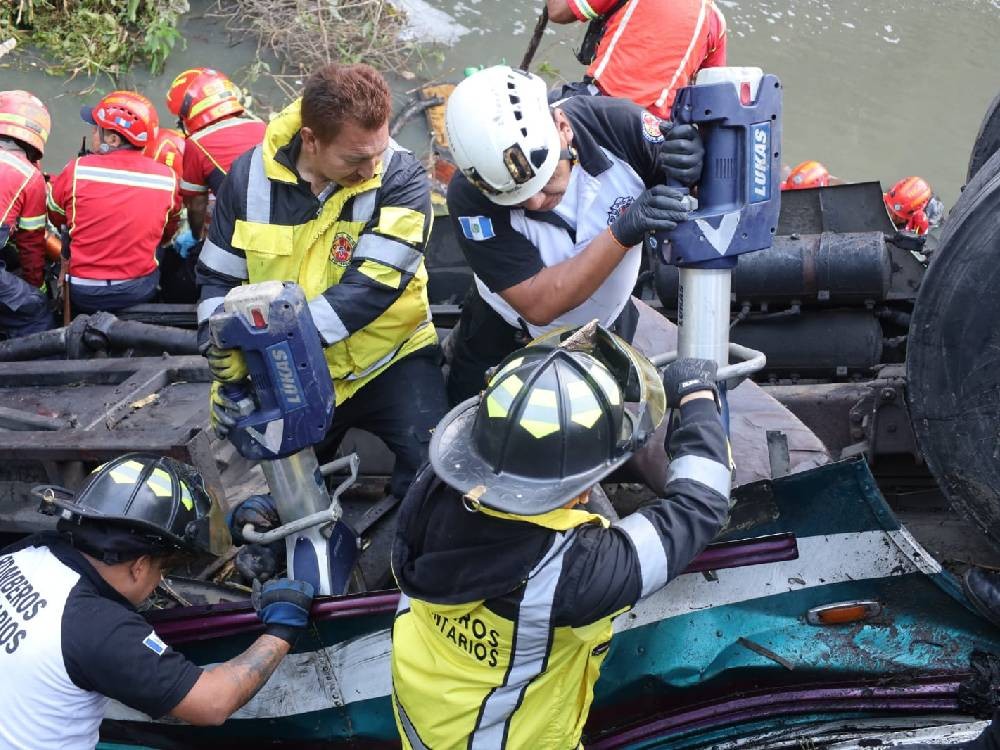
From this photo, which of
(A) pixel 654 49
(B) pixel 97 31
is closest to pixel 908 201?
(A) pixel 654 49

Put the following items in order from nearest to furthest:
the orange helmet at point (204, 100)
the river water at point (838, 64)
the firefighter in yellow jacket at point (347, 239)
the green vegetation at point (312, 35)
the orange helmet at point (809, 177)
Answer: the firefighter in yellow jacket at point (347, 239) < the orange helmet at point (204, 100) < the orange helmet at point (809, 177) < the green vegetation at point (312, 35) < the river water at point (838, 64)

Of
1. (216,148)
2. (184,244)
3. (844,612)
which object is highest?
(844,612)

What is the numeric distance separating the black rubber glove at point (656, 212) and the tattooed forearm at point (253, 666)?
132 centimetres

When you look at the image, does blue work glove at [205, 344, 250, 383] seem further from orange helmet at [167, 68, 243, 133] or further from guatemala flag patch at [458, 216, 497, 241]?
orange helmet at [167, 68, 243, 133]

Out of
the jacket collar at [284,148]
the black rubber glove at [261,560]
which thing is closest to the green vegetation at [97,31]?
the jacket collar at [284,148]

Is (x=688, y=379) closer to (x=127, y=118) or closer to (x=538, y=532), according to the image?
(x=538, y=532)

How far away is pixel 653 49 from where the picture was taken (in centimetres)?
433

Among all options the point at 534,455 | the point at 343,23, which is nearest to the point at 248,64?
the point at 343,23

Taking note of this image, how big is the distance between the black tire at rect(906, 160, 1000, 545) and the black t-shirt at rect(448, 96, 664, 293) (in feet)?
2.79

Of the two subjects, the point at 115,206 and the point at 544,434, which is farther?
the point at 115,206

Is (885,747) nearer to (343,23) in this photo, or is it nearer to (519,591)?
(519,591)

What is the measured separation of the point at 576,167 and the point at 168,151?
394cm

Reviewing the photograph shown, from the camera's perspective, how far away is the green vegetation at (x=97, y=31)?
8.51 metres

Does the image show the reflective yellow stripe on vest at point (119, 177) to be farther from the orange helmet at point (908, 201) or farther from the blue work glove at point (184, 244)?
the orange helmet at point (908, 201)
